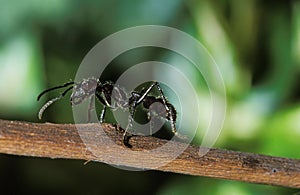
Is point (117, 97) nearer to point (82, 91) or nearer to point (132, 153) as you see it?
point (82, 91)

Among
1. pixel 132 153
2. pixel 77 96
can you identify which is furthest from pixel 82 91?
pixel 132 153

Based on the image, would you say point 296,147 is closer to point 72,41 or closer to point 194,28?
point 194,28

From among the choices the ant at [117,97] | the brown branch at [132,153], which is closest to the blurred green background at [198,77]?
the ant at [117,97]

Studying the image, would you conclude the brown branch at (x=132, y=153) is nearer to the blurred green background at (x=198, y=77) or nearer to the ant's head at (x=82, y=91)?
the ant's head at (x=82, y=91)

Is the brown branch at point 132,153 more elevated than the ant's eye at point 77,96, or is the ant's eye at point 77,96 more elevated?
the ant's eye at point 77,96

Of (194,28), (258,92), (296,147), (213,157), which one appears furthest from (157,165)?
(194,28)

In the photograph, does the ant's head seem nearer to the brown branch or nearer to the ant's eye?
the ant's eye
